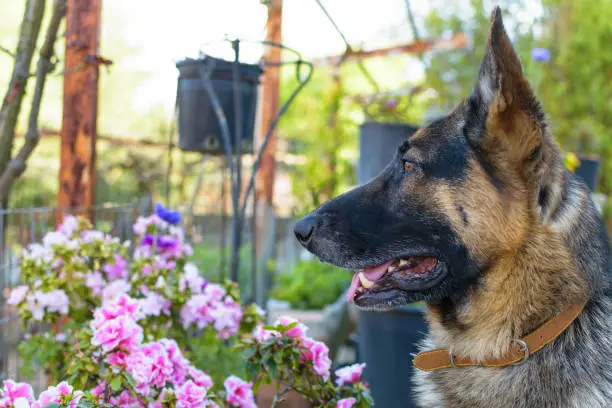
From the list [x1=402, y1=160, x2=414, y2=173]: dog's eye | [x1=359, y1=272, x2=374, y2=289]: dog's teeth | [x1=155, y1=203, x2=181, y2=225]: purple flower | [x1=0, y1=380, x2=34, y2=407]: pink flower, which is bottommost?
[x1=0, y1=380, x2=34, y2=407]: pink flower

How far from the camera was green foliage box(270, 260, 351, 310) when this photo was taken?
5.06 meters

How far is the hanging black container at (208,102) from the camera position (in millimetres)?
3531

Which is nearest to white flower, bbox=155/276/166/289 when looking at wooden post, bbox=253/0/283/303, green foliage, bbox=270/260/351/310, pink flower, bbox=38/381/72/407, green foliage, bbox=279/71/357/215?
pink flower, bbox=38/381/72/407

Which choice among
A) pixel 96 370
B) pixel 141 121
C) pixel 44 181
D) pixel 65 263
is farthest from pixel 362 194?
A: pixel 141 121

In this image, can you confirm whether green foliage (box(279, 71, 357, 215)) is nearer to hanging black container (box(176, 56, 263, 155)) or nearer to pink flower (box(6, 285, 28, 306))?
hanging black container (box(176, 56, 263, 155))

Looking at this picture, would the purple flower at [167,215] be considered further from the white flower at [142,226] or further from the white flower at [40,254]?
the white flower at [40,254]

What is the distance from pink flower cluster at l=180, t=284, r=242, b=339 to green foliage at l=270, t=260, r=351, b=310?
2130 mm

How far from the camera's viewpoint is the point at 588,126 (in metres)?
8.84

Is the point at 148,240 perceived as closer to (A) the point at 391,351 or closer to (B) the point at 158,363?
(B) the point at 158,363

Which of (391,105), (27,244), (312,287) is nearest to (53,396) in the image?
(27,244)

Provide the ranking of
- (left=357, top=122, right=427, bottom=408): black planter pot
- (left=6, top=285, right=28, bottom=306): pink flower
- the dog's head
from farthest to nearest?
1. (left=357, top=122, right=427, bottom=408): black planter pot
2. (left=6, top=285, right=28, bottom=306): pink flower
3. the dog's head

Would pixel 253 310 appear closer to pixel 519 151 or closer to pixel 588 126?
pixel 519 151

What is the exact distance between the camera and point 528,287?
1.91 metres

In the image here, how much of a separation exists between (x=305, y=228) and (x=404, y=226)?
340 mm
